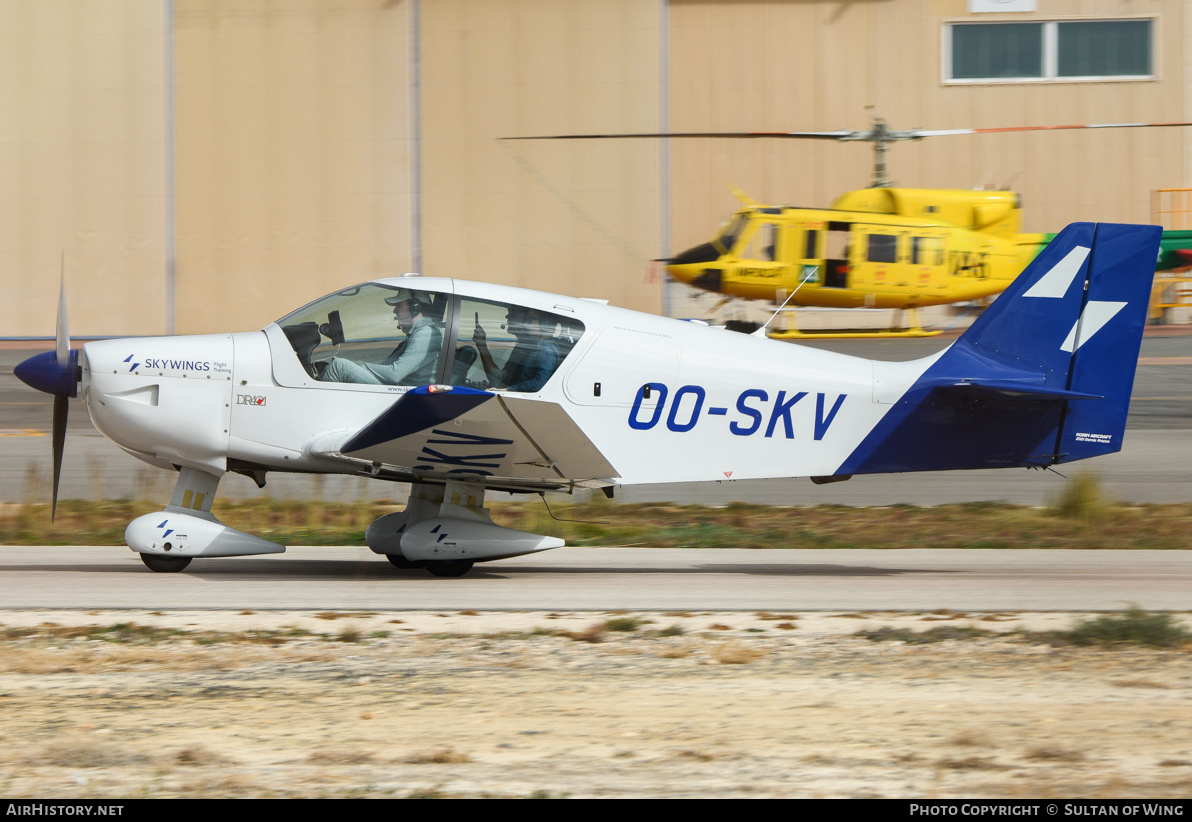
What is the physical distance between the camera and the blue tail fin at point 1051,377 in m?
8.73

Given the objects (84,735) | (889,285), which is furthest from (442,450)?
(889,285)

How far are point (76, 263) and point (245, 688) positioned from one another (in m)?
29.3

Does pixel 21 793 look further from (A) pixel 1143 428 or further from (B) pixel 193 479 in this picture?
(A) pixel 1143 428

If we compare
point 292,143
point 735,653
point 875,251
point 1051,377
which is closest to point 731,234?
point 875,251

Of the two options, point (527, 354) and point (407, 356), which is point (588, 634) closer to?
point (527, 354)

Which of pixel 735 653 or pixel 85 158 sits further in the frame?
pixel 85 158

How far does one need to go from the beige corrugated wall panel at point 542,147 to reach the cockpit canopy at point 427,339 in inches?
903

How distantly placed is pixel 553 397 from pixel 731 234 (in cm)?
1552

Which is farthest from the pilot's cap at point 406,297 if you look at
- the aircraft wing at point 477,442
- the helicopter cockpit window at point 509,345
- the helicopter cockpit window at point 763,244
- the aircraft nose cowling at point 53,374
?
the helicopter cockpit window at point 763,244

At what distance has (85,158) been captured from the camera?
104 feet

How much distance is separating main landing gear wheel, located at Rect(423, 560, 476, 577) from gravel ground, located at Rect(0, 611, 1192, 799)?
1.45 meters

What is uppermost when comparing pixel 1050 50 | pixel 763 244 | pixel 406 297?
pixel 1050 50

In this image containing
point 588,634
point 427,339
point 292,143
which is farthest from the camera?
point 292,143

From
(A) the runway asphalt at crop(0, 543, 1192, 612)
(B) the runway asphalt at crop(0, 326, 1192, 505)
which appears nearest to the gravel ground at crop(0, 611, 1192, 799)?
(A) the runway asphalt at crop(0, 543, 1192, 612)
